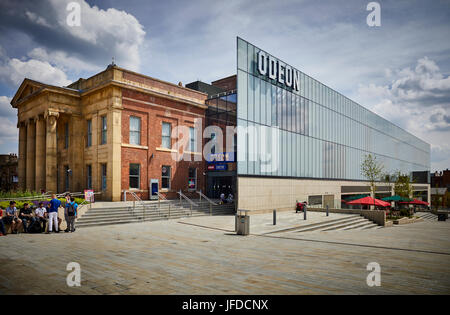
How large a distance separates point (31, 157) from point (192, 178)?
17.3m

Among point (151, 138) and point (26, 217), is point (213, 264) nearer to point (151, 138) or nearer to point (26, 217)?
point (26, 217)

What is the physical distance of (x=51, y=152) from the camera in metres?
27.2

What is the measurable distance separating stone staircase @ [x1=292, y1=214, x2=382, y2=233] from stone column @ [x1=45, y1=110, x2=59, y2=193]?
72.2ft

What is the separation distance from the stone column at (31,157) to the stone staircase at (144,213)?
664 inches

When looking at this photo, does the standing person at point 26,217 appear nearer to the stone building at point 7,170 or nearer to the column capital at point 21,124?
the column capital at point 21,124

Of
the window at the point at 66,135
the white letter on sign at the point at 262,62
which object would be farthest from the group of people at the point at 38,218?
the white letter on sign at the point at 262,62

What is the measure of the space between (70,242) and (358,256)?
35.3ft

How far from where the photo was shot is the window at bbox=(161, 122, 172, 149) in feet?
92.4

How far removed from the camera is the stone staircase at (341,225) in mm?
18859

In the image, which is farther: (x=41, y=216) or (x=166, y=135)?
(x=166, y=135)

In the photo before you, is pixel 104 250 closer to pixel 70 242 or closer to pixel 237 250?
pixel 70 242

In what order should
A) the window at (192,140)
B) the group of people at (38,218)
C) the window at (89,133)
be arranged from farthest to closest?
the window at (192,140) → the window at (89,133) → the group of people at (38,218)

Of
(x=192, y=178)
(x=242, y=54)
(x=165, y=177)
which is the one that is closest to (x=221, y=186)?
(x=192, y=178)

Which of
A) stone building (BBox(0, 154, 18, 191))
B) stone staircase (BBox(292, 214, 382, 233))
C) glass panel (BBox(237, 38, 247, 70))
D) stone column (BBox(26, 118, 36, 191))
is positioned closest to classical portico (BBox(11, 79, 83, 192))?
stone column (BBox(26, 118, 36, 191))
